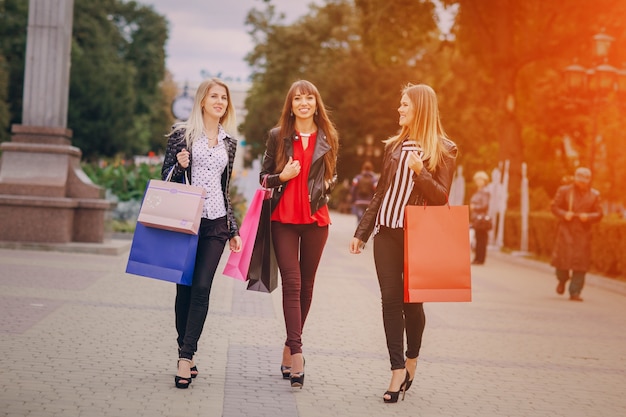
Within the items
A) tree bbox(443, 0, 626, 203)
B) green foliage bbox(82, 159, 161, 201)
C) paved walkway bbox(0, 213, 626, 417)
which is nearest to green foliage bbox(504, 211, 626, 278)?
paved walkway bbox(0, 213, 626, 417)

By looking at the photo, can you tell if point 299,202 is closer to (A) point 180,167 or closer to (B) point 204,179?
(B) point 204,179

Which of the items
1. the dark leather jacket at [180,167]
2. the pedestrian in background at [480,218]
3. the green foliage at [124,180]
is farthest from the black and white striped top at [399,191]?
the green foliage at [124,180]

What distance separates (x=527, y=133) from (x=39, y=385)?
40821mm

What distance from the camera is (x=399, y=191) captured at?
6.21 m

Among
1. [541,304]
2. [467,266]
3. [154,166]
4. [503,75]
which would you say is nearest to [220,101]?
[467,266]

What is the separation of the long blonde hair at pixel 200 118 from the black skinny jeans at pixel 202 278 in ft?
1.73

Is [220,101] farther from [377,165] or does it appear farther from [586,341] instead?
[377,165]

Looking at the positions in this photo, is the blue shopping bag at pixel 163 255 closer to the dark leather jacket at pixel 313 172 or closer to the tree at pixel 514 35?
the dark leather jacket at pixel 313 172

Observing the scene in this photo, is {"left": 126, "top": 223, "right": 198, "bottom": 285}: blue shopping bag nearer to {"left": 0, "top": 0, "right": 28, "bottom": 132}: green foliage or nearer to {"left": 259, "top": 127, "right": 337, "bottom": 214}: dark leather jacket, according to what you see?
{"left": 259, "top": 127, "right": 337, "bottom": 214}: dark leather jacket

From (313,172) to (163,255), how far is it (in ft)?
3.56

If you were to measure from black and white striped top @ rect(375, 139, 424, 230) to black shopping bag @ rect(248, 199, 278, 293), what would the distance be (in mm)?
751

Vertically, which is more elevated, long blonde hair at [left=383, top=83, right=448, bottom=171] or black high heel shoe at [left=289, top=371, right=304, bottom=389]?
long blonde hair at [left=383, top=83, right=448, bottom=171]

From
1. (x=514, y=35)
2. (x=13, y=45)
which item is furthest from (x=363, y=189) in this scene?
(x=13, y=45)

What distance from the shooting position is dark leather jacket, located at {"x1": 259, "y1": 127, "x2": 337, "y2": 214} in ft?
20.9
